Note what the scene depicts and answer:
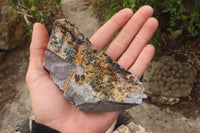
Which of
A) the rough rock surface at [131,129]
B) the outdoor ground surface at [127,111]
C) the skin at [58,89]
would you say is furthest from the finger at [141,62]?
the outdoor ground surface at [127,111]

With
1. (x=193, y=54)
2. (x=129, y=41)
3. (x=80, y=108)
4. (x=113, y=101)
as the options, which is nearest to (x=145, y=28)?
(x=129, y=41)

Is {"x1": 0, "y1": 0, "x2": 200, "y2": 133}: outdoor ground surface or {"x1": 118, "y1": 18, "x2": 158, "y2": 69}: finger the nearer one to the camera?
{"x1": 118, "y1": 18, "x2": 158, "y2": 69}: finger

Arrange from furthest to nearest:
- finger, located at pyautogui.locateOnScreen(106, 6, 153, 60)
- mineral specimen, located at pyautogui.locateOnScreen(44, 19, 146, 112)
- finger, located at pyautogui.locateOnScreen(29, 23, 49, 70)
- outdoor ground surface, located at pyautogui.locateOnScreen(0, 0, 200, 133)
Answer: outdoor ground surface, located at pyautogui.locateOnScreen(0, 0, 200, 133) < finger, located at pyautogui.locateOnScreen(106, 6, 153, 60) < finger, located at pyautogui.locateOnScreen(29, 23, 49, 70) < mineral specimen, located at pyautogui.locateOnScreen(44, 19, 146, 112)

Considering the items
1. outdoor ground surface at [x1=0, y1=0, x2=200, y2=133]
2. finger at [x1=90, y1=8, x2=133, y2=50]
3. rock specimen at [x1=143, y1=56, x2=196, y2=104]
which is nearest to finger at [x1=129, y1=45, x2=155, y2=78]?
finger at [x1=90, y1=8, x2=133, y2=50]

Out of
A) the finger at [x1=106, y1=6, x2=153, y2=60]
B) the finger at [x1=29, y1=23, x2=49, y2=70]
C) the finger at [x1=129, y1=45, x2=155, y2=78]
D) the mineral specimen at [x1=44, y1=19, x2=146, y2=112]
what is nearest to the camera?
the mineral specimen at [x1=44, y1=19, x2=146, y2=112]

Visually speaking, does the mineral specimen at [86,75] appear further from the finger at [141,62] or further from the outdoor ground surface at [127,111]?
the outdoor ground surface at [127,111]

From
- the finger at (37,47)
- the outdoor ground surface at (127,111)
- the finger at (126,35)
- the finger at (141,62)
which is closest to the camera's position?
the finger at (37,47)

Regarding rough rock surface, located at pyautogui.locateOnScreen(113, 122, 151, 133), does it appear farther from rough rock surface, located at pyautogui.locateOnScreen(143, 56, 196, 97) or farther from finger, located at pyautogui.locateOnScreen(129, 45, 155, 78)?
rough rock surface, located at pyautogui.locateOnScreen(143, 56, 196, 97)
